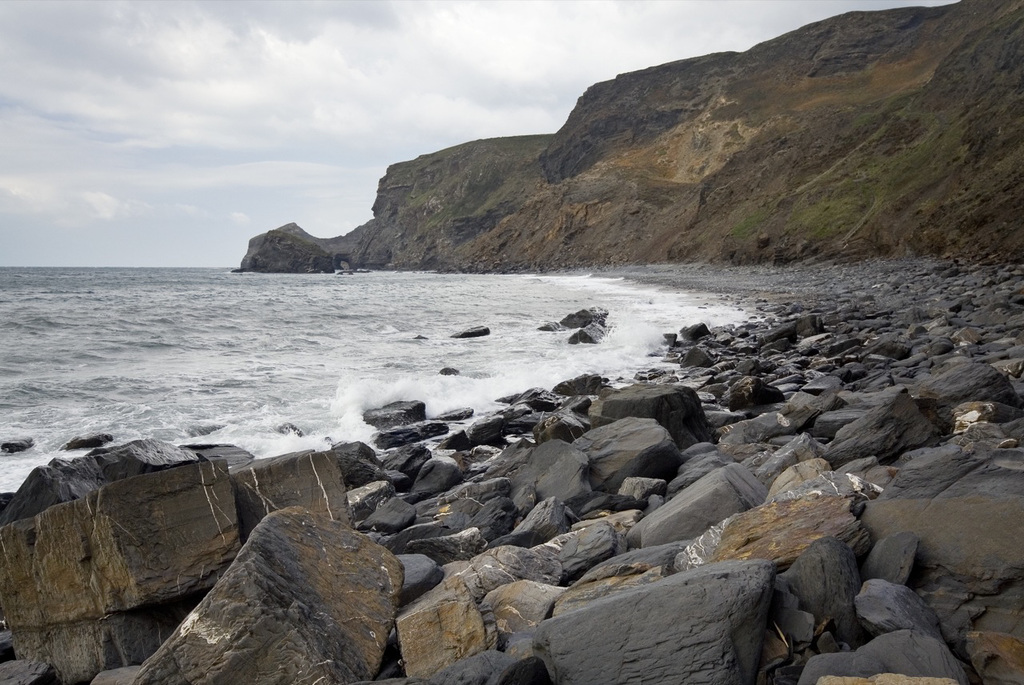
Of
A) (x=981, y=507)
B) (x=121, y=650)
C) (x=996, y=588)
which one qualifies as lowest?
(x=121, y=650)

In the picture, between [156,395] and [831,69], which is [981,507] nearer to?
[156,395]

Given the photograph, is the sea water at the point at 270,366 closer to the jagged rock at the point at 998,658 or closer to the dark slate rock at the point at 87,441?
the dark slate rock at the point at 87,441

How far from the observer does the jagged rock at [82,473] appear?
640cm

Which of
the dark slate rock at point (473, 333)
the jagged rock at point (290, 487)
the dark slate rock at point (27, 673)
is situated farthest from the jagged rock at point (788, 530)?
the dark slate rock at point (473, 333)

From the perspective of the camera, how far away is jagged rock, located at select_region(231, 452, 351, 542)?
4816 mm

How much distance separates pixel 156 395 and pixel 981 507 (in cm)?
1336

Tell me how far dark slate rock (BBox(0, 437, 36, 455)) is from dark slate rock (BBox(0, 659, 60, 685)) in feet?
21.3

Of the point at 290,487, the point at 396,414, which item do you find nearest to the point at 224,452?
the point at 396,414

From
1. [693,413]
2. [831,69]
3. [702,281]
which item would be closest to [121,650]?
[693,413]

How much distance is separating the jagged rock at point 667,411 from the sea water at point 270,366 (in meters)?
4.03

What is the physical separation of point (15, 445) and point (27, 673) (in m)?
6.88

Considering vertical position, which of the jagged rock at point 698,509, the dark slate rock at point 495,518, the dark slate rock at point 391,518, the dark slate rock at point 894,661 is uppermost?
the dark slate rock at point 894,661

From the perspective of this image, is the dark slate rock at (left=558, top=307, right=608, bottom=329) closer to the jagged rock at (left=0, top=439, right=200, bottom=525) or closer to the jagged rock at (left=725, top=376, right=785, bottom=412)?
the jagged rock at (left=725, top=376, right=785, bottom=412)

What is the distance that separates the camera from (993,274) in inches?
741
